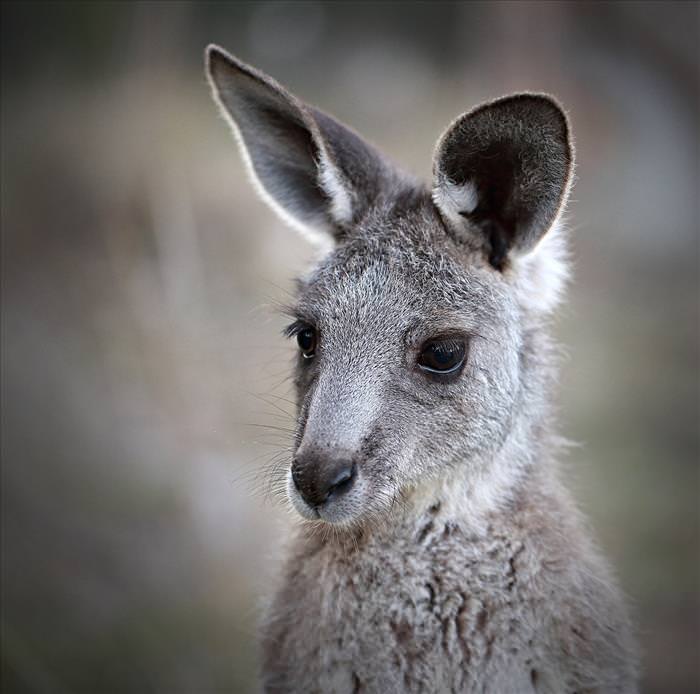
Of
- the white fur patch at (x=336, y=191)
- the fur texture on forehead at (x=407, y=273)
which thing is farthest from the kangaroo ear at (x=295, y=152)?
the fur texture on forehead at (x=407, y=273)

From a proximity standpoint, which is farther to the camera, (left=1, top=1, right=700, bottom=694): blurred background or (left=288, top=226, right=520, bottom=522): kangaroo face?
(left=1, top=1, right=700, bottom=694): blurred background

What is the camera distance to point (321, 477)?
305 centimetres

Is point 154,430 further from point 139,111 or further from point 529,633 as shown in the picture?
point 529,633

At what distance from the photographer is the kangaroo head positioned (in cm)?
320

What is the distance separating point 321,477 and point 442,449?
1.84 ft

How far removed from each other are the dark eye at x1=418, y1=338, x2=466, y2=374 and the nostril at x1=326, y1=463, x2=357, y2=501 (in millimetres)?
517

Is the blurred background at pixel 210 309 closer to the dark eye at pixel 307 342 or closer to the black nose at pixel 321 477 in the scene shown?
the dark eye at pixel 307 342

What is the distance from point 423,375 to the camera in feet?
11.1

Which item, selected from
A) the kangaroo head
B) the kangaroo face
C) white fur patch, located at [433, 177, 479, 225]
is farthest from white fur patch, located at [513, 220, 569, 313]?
white fur patch, located at [433, 177, 479, 225]

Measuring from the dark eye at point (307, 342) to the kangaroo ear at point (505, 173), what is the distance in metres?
0.73

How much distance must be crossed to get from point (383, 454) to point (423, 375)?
1.18 ft

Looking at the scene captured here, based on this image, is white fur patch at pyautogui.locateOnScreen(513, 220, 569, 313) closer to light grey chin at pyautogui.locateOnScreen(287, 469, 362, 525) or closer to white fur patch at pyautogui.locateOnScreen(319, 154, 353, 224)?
white fur patch at pyautogui.locateOnScreen(319, 154, 353, 224)

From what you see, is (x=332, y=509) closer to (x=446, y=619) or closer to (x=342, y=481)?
(x=342, y=481)

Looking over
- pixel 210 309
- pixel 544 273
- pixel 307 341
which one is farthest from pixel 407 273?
pixel 210 309
